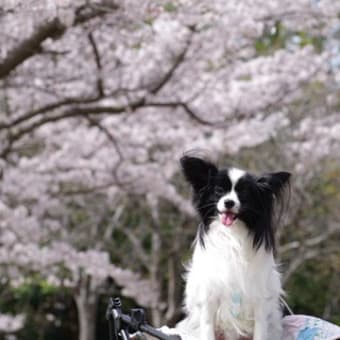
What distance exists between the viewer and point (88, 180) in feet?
30.1

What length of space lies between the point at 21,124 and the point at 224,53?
2536 millimetres

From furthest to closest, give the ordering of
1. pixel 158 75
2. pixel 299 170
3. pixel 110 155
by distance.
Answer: pixel 299 170 → pixel 110 155 → pixel 158 75

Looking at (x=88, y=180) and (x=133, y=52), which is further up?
(x=133, y=52)

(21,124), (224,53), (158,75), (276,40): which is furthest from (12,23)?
(276,40)

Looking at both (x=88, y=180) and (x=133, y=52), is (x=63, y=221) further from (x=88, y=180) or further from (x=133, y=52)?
(x=133, y=52)

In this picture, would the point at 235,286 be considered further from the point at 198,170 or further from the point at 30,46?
the point at 30,46

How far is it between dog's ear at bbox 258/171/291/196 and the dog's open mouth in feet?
0.51

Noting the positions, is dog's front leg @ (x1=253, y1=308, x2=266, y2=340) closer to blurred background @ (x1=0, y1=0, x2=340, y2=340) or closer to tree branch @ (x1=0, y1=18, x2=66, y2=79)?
blurred background @ (x1=0, y1=0, x2=340, y2=340)

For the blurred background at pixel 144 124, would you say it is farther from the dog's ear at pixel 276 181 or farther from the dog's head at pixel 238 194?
the dog's ear at pixel 276 181

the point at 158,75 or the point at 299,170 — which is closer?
the point at 158,75

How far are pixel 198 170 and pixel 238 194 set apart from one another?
170 mm

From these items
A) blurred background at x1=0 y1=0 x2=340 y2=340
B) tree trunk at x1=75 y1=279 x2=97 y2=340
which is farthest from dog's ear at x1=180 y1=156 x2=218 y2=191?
tree trunk at x1=75 y1=279 x2=97 y2=340

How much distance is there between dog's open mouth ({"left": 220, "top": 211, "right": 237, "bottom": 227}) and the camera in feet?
8.57

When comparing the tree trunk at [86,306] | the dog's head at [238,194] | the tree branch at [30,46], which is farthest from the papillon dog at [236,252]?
the tree trunk at [86,306]
